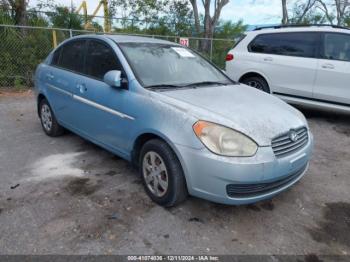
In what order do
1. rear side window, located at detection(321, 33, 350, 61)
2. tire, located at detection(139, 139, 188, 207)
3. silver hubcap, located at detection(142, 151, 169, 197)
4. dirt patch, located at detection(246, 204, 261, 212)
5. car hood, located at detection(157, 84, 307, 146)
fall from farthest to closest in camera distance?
rear side window, located at detection(321, 33, 350, 61) → dirt patch, located at detection(246, 204, 261, 212) → silver hubcap, located at detection(142, 151, 169, 197) → tire, located at detection(139, 139, 188, 207) → car hood, located at detection(157, 84, 307, 146)

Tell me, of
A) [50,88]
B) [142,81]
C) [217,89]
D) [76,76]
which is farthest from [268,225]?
[50,88]

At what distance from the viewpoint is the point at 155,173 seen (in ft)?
10.5

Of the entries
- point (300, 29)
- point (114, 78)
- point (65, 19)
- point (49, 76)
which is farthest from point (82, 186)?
point (65, 19)

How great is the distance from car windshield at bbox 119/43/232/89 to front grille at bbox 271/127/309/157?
3.94 feet

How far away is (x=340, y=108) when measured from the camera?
607 cm

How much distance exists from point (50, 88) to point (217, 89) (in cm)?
263

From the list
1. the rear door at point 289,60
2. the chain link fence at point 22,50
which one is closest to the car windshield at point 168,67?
the rear door at point 289,60

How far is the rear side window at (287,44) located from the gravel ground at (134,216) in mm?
2922

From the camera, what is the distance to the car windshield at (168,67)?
3.56 m

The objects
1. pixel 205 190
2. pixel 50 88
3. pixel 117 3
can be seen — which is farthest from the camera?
pixel 117 3

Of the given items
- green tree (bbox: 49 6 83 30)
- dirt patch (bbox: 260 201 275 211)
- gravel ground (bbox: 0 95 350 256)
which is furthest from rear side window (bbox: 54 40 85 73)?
green tree (bbox: 49 6 83 30)

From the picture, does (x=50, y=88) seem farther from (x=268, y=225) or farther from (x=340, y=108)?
(x=340, y=108)

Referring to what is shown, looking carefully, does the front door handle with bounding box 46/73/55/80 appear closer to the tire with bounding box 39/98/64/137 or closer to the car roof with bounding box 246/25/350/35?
the tire with bounding box 39/98/64/137

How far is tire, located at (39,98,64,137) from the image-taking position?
506 centimetres
